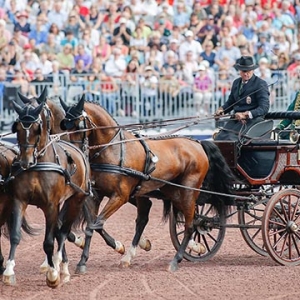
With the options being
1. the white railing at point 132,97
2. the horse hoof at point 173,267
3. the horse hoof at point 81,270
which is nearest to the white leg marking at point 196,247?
the horse hoof at point 173,267

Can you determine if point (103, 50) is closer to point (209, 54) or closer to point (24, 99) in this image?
point (209, 54)

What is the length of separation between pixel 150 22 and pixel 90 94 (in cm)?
374

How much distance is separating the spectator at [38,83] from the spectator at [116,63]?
129cm

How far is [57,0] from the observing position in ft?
69.2

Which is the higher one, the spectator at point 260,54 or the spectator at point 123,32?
the spectator at point 123,32

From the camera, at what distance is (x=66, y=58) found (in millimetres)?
19484

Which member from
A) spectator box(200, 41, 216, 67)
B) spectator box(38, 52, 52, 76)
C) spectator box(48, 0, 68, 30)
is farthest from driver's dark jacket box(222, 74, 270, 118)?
spectator box(48, 0, 68, 30)

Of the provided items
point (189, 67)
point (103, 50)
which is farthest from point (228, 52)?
point (103, 50)

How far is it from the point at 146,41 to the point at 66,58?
6.18ft

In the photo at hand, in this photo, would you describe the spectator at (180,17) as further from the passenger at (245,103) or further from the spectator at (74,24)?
the passenger at (245,103)

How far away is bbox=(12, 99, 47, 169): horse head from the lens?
30.1 ft

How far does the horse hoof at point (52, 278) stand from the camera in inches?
370

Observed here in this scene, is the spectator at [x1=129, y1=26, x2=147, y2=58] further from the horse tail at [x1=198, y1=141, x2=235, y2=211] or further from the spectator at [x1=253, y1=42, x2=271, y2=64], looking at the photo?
the horse tail at [x1=198, y1=141, x2=235, y2=211]

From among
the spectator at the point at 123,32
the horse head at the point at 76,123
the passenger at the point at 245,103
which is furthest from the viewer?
the spectator at the point at 123,32
